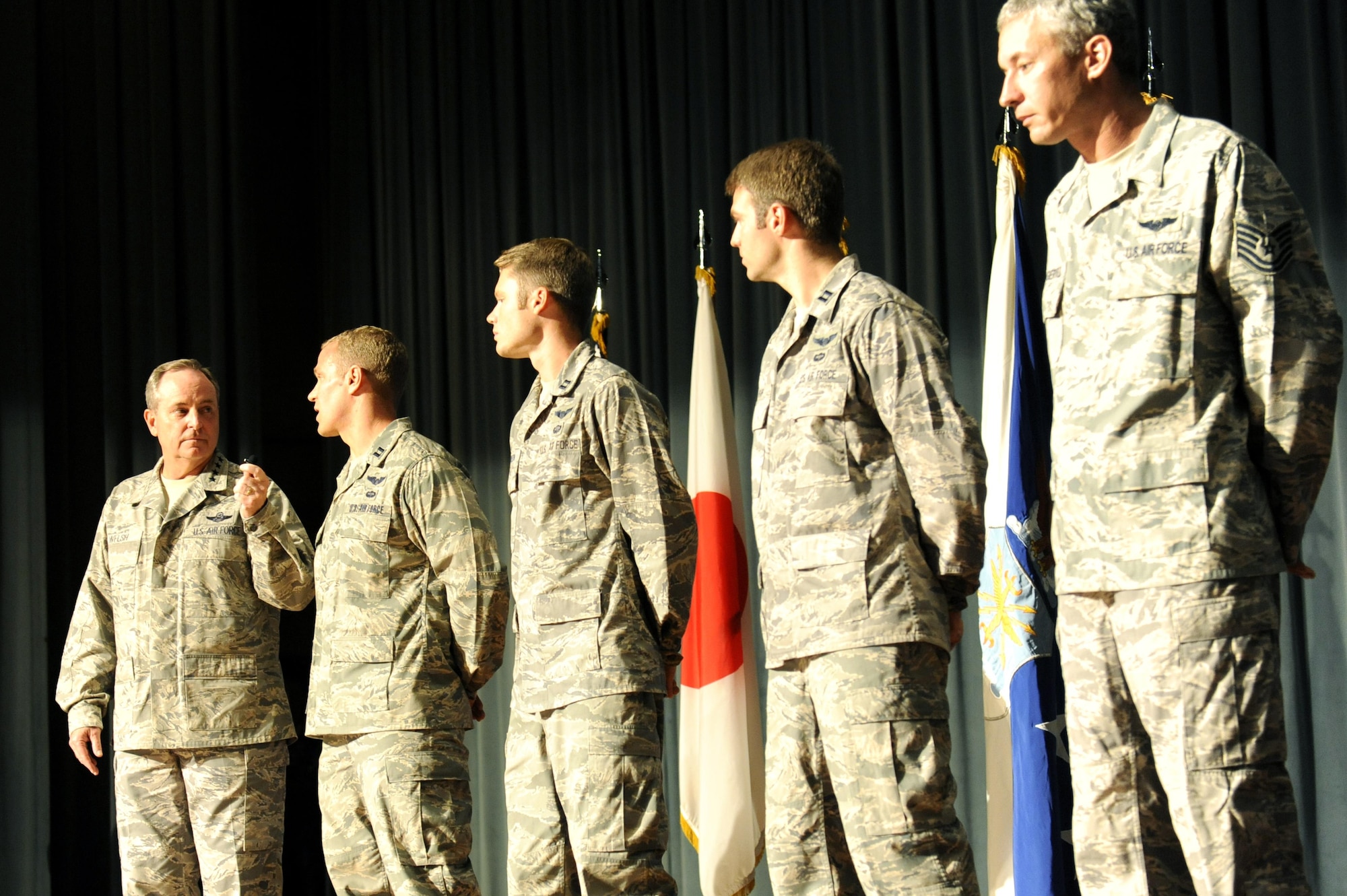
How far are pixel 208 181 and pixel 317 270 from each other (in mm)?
708

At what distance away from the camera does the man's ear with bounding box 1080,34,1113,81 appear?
2021 mm

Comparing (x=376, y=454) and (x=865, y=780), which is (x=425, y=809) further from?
(x=865, y=780)

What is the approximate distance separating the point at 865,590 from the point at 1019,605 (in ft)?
3.80


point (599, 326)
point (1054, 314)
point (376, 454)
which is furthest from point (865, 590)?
point (599, 326)

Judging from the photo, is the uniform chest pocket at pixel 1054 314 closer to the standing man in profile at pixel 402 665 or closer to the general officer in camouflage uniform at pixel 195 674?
the standing man in profile at pixel 402 665

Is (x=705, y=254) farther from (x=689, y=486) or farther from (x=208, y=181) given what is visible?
(x=208, y=181)

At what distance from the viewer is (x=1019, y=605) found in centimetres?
325

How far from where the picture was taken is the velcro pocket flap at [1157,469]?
1846mm

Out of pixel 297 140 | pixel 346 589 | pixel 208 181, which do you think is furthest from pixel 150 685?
pixel 297 140

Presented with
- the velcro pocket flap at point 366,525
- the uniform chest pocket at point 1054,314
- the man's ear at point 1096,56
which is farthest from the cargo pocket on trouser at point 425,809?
the man's ear at point 1096,56

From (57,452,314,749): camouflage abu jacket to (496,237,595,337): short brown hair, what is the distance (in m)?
1.01

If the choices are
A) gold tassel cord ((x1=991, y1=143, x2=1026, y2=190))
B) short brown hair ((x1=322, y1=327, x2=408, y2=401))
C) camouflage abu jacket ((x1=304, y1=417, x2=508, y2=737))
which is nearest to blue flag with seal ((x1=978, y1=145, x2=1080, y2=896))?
gold tassel cord ((x1=991, y1=143, x2=1026, y2=190))

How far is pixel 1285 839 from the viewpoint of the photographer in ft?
5.85

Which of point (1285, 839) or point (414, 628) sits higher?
point (414, 628)
